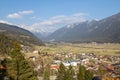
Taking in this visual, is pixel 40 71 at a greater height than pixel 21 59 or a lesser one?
lesser

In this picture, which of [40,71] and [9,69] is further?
[40,71]

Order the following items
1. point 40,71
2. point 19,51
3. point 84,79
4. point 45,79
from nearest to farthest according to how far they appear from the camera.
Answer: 1. point 19,51
2. point 84,79
3. point 45,79
4. point 40,71

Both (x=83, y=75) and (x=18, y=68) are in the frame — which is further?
(x=83, y=75)

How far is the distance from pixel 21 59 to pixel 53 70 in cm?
11920

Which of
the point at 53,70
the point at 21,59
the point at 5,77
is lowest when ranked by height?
the point at 53,70

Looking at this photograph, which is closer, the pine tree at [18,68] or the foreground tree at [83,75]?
the pine tree at [18,68]

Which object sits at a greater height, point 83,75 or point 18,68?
point 18,68

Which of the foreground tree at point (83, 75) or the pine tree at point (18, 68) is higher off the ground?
the pine tree at point (18, 68)

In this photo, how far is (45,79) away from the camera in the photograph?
10356 centimetres

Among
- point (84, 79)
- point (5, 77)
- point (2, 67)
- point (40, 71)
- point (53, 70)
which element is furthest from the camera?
point (53, 70)

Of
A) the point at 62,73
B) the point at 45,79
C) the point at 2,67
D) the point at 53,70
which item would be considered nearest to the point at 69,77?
the point at 62,73

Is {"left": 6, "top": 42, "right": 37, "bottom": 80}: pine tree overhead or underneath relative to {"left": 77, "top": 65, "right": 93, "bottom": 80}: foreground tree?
overhead

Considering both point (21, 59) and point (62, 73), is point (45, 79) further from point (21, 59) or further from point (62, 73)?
point (21, 59)

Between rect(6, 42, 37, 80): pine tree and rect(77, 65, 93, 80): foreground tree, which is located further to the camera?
rect(77, 65, 93, 80): foreground tree
